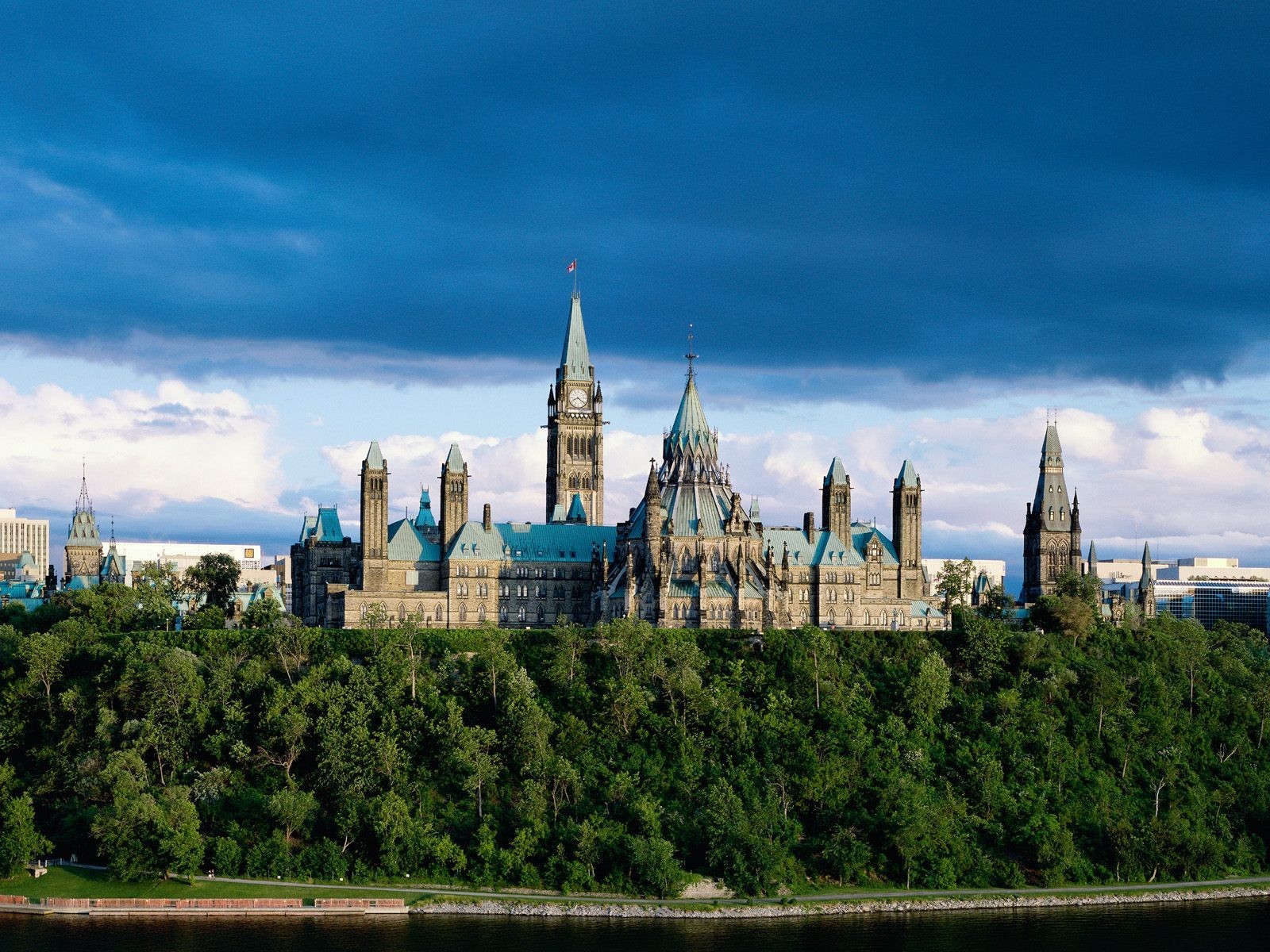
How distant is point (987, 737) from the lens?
154250 millimetres

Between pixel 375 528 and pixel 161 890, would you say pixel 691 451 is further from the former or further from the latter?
pixel 161 890

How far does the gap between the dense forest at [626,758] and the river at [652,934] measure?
671cm

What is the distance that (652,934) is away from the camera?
122m

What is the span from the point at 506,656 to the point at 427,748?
1361 cm

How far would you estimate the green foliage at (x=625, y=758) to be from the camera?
133625mm

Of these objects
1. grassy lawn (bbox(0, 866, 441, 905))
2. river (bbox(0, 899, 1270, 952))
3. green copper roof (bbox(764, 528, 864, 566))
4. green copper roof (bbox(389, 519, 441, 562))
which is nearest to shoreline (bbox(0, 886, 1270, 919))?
river (bbox(0, 899, 1270, 952))

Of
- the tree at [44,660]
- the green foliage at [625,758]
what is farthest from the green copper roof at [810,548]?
the tree at [44,660]

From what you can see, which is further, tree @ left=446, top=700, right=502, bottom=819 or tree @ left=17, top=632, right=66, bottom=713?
tree @ left=17, top=632, right=66, bottom=713

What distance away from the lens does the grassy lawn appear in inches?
5059

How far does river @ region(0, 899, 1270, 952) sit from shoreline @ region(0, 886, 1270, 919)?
1.19 metres

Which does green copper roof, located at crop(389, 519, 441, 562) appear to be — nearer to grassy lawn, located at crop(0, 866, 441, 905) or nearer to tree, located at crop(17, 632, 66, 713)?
tree, located at crop(17, 632, 66, 713)

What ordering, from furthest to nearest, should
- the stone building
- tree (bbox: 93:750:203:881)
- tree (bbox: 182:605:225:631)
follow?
the stone building < tree (bbox: 182:605:225:631) < tree (bbox: 93:750:203:881)

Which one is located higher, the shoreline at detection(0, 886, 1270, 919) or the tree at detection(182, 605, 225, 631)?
the tree at detection(182, 605, 225, 631)

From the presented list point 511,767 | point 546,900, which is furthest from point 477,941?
point 511,767
